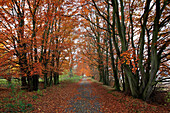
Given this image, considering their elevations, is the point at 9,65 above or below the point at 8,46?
below

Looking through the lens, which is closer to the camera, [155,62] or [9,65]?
[155,62]

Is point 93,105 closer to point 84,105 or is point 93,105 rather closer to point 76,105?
point 84,105

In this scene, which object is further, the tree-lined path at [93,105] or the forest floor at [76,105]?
the tree-lined path at [93,105]

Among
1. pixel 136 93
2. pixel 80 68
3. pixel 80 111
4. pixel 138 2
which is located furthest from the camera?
pixel 80 68

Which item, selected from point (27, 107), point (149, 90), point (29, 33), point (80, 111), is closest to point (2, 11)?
point (29, 33)

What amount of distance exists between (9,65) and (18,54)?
1.15m

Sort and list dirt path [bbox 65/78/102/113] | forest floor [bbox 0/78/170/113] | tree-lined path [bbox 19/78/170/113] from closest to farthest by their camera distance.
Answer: forest floor [bbox 0/78/170/113]
tree-lined path [bbox 19/78/170/113]
dirt path [bbox 65/78/102/113]

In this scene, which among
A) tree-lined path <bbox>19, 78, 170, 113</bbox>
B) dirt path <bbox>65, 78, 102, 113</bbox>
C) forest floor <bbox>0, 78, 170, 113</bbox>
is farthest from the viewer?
dirt path <bbox>65, 78, 102, 113</bbox>

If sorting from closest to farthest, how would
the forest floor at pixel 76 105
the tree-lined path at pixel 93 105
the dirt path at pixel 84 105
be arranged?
the forest floor at pixel 76 105
the tree-lined path at pixel 93 105
the dirt path at pixel 84 105

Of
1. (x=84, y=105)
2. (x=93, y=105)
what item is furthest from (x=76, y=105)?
(x=93, y=105)

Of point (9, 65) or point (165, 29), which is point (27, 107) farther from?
point (165, 29)

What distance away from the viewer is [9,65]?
8.25m

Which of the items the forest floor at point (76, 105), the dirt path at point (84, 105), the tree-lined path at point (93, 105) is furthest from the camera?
the dirt path at point (84, 105)

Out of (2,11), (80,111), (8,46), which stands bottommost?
(80,111)
